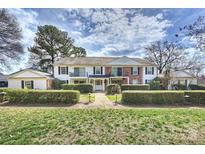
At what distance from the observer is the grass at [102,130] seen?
5129mm

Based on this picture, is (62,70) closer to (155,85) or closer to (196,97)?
(155,85)

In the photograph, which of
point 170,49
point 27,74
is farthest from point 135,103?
point 170,49

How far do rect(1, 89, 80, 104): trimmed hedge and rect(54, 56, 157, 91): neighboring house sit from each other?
497 inches

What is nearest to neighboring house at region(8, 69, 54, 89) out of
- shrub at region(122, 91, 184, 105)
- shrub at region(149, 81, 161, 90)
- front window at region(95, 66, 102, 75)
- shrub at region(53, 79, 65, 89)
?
shrub at region(53, 79, 65, 89)

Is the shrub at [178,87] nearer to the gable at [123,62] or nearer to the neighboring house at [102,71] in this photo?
the neighboring house at [102,71]

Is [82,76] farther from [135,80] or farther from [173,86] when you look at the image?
[173,86]

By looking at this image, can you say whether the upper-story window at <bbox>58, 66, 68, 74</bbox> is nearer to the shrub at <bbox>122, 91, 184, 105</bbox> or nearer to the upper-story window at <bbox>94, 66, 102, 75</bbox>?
the upper-story window at <bbox>94, 66, 102, 75</bbox>

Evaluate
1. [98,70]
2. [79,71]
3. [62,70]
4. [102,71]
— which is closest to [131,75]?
[102,71]

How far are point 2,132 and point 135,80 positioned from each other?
22603 millimetres

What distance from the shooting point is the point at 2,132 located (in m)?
5.65

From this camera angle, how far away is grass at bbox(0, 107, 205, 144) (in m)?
5.13

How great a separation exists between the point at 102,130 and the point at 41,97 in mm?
7382

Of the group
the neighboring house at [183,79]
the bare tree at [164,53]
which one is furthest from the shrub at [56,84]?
the bare tree at [164,53]

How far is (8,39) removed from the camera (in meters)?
25.3
